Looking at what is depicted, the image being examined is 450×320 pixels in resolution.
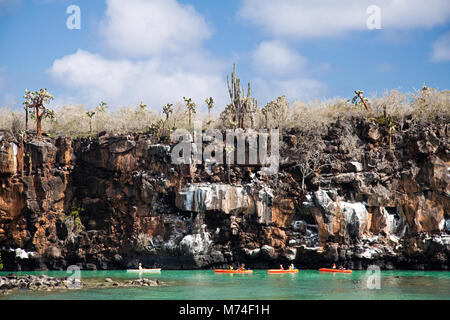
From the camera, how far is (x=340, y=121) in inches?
2032

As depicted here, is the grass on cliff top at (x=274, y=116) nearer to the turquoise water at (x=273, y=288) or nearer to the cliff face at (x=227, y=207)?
the cliff face at (x=227, y=207)

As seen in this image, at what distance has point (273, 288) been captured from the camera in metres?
34.4

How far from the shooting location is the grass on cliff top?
A: 5206 centimetres

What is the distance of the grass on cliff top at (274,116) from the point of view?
5206cm

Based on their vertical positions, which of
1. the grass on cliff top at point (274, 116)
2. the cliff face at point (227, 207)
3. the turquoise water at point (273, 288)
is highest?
the grass on cliff top at point (274, 116)

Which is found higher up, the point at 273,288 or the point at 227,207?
the point at 227,207
